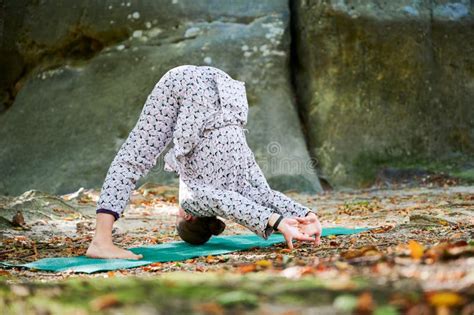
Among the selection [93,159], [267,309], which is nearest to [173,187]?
[93,159]

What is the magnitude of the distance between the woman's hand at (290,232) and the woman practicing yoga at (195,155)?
91 mm

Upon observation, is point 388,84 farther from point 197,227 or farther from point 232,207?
point 232,207

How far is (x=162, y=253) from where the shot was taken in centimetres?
365

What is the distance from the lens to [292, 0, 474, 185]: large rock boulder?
8.88 metres

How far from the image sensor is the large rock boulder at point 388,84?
888 cm

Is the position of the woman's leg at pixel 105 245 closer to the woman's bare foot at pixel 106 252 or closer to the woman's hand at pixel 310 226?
the woman's bare foot at pixel 106 252

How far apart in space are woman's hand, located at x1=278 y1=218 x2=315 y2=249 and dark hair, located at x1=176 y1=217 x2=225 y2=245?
606 millimetres

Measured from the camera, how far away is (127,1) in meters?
9.24

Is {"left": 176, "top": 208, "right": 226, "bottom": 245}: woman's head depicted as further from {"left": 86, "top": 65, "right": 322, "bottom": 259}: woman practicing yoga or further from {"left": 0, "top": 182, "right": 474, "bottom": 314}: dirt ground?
{"left": 0, "top": 182, "right": 474, "bottom": 314}: dirt ground

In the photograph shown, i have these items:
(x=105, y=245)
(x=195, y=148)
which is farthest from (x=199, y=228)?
(x=105, y=245)

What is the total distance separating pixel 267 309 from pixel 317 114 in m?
7.82

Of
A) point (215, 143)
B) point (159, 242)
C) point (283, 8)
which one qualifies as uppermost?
point (283, 8)

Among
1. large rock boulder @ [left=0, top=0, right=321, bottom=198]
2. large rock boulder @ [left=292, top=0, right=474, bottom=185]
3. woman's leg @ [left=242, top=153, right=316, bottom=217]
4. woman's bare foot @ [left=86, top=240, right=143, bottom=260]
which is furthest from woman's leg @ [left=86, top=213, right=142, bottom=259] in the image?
large rock boulder @ [left=292, top=0, right=474, bottom=185]

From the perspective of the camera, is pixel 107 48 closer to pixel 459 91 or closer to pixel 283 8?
pixel 283 8
